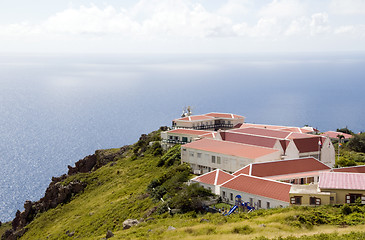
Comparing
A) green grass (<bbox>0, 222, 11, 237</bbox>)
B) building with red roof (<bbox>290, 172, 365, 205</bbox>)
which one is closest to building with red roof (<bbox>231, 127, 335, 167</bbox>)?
building with red roof (<bbox>290, 172, 365, 205</bbox>)

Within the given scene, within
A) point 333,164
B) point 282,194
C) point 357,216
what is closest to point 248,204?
point 282,194

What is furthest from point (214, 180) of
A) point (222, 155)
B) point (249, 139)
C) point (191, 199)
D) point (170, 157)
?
point (170, 157)

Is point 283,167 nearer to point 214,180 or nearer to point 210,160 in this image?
point 214,180

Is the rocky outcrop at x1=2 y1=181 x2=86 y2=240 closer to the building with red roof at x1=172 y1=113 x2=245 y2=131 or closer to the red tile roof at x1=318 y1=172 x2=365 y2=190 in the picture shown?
the building with red roof at x1=172 y1=113 x2=245 y2=131

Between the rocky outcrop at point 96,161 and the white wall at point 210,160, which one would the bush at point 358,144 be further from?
the rocky outcrop at point 96,161

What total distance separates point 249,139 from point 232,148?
7.09m

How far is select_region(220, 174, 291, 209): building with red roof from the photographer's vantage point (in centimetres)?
4288

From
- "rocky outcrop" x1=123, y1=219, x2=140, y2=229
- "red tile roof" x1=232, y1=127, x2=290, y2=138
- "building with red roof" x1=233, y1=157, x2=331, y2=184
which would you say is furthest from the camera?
"red tile roof" x1=232, y1=127, x2=290, y2=138

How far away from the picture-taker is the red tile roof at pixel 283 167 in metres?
53.2

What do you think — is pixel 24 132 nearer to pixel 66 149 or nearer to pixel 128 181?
pixel 66 149

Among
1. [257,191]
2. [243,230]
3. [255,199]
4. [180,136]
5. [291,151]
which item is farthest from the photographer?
[180,136]

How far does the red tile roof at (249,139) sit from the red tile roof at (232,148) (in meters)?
3.69

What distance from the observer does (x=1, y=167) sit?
136625 mm

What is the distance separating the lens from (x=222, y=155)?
204 ft
